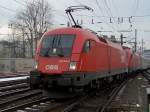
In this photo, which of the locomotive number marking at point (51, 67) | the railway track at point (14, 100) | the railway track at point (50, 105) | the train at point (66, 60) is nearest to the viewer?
the railway track at point (50, 105)

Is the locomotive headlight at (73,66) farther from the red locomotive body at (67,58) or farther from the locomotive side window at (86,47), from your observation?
the locomotive side window at (86,47)

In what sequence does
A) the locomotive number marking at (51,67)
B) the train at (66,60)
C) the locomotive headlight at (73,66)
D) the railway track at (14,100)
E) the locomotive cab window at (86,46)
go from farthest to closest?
the locomotive cab window at (86,46) → the locomotive number marking at (51,67) → the locomotive headlight at (73,66) → the train at (66,60) → the railway track at (14,100)

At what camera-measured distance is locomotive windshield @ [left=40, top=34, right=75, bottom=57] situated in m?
15.1

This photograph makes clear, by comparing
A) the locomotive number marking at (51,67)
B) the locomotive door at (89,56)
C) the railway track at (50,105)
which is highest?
the locomotive door at (89,56)

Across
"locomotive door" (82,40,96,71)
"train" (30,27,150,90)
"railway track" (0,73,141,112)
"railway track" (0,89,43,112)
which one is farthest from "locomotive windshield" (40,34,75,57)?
"railway track" (0,89,43,112)

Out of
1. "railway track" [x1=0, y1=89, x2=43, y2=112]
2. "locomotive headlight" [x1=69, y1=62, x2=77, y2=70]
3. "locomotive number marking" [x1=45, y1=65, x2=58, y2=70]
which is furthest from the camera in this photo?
"locomotive number marking" [x1=45, y1=65, x2=58, y2=70]

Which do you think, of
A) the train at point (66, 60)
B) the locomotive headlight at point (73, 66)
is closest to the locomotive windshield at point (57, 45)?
the train at point (66, 60)

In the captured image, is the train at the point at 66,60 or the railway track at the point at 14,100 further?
the train at the point at 66,60

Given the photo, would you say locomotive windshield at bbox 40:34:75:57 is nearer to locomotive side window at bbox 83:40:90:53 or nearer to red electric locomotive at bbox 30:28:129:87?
red electric locomotive at bbox 30:28:129:87

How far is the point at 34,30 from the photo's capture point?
245ft

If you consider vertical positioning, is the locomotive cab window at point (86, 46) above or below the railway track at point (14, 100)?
above

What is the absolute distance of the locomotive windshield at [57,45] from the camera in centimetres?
1512

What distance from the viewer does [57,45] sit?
50.8 feet

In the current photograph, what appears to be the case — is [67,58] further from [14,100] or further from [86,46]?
[14,100]
